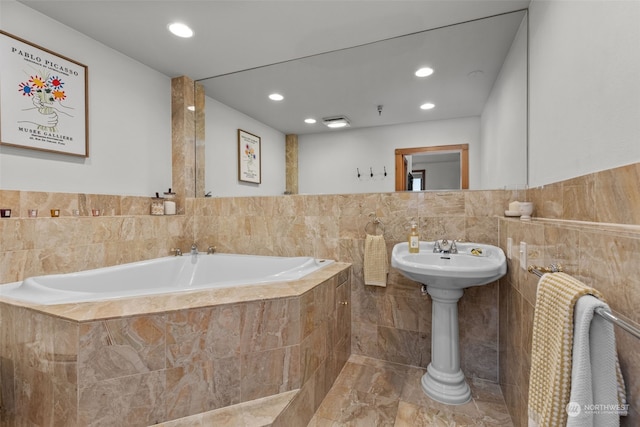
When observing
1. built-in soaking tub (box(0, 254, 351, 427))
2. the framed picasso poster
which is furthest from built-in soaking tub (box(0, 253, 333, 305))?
the framed picasso poster

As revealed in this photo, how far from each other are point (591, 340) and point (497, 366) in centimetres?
160

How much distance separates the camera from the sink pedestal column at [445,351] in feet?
5.51

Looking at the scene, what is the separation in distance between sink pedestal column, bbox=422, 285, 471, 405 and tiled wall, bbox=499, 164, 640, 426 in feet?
0.86

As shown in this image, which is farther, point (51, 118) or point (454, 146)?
point (454, 146)

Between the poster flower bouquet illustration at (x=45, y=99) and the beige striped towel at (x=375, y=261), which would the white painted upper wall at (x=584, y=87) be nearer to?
the beige striped towel at (x=375, y=261)

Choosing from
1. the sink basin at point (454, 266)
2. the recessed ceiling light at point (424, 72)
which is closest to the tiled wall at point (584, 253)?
the sink basin at point (454, 266)

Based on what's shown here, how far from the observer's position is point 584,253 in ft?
2.51

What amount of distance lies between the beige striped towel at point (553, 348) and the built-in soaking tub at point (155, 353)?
0.92 m

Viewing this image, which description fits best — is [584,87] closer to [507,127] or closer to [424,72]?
[507,127]

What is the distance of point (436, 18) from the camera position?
6.16 ft

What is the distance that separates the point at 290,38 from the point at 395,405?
256 cm

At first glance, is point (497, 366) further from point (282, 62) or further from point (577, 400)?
point (282, 62)

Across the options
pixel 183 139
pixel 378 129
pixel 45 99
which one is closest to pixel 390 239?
pixel 378 129

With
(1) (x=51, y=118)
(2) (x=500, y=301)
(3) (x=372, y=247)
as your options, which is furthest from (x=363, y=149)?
(1) (x=51, y=118)
